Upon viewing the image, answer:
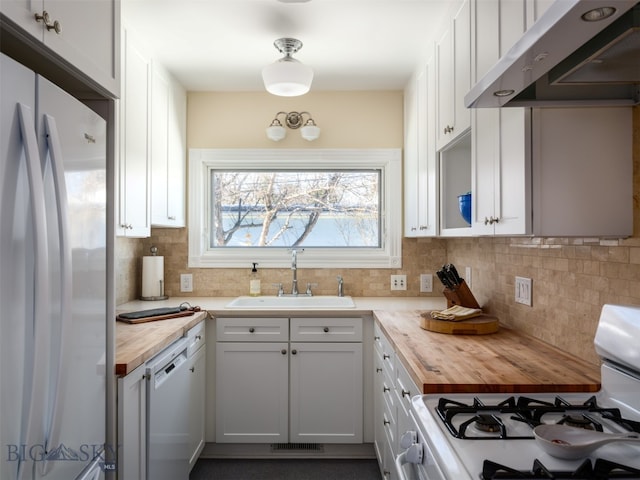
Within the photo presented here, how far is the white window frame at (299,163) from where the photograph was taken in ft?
10.4

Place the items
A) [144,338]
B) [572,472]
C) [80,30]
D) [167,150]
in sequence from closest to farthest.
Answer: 1. [572,472]
2. [80,30]
3. [144,338]
4. [167,150]

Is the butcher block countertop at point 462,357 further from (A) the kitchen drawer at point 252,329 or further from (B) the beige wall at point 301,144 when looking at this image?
(B) the beige wall at point 301,144

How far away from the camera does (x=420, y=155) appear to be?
2.71m

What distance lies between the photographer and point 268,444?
2629 mm

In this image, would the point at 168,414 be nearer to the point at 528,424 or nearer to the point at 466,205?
the point at 528,424

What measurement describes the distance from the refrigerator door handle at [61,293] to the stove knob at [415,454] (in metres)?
0.87

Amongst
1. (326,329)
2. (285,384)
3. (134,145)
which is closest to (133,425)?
(285,384)

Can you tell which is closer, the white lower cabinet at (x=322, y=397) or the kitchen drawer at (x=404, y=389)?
the kitchen drawer at (x=404, y=389)

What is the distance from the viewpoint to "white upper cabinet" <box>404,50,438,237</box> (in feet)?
7.97

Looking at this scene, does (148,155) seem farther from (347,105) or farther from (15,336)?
(15,336)

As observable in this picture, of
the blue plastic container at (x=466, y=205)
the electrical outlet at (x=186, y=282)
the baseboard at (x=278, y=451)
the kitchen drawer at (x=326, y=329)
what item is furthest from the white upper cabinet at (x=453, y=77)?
the electrical outlet at (x=186, y=282)

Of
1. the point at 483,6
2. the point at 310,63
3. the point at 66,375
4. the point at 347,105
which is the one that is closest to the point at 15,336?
the point at 66,375

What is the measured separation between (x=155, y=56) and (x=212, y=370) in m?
1.87

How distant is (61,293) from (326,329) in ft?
5.55
